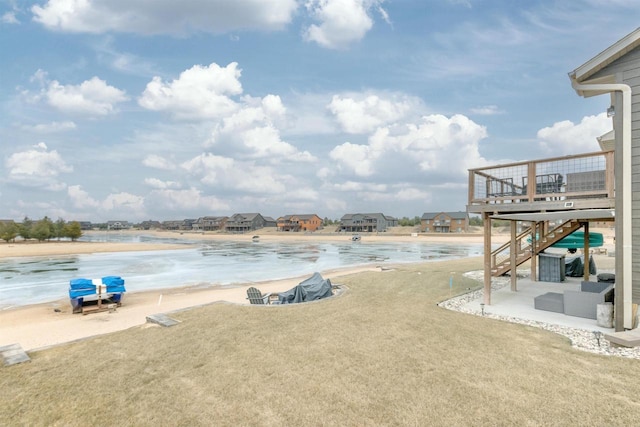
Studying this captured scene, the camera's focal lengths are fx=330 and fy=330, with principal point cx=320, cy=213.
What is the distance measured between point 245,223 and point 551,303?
5225 inches

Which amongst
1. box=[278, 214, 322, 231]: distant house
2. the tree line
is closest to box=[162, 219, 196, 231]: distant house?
box=[278, 214, 322, 231]: distant house

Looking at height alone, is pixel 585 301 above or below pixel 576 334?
above

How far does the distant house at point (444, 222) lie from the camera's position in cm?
9661

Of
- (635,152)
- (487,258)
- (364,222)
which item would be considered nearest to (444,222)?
(364,222)

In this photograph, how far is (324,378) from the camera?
559cm

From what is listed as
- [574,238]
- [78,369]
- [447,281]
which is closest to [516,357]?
[78,369]

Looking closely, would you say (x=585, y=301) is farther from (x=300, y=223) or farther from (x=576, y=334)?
(x=300, y=223)

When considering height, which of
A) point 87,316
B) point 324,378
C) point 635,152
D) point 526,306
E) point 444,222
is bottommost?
point 87,316

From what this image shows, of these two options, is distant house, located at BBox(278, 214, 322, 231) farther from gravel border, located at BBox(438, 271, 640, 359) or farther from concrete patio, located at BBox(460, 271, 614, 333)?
gravel border, located at BBox(438, 271, 640, 359)

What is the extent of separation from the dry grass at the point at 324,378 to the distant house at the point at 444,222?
95125 millimetres

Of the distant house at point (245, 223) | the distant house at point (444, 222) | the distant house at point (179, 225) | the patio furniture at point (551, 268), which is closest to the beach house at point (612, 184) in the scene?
the patio furniture at point (551, 268)

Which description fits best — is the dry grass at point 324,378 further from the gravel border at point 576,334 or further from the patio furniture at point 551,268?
the patio furniture at point 551,268

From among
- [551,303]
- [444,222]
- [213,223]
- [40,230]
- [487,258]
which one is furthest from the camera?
[213,223]

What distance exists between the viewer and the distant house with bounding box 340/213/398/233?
113 meters
